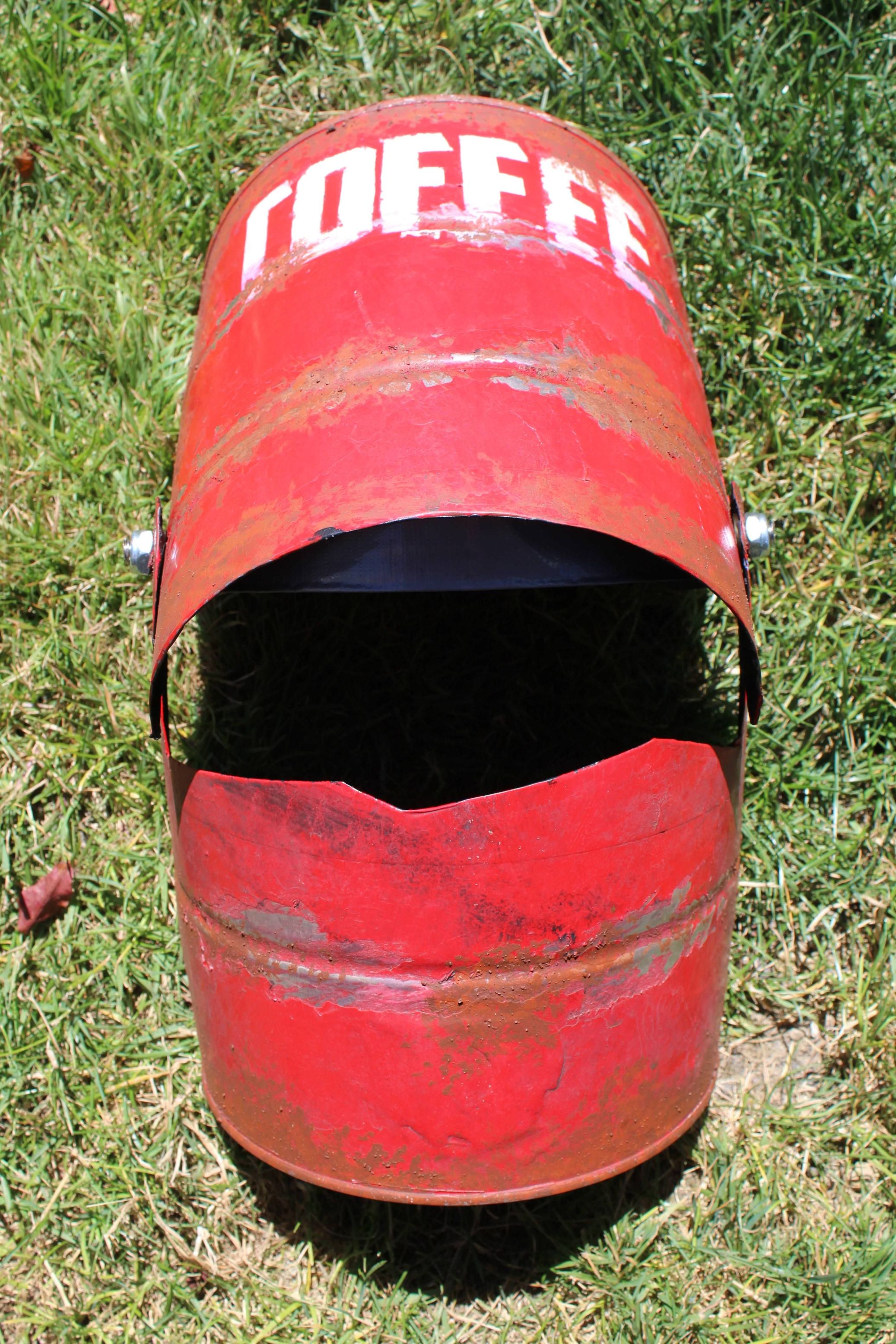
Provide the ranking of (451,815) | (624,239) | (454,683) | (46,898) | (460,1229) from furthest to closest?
(454,683) < (46,898) < (460,1229) < (624,239) < (451,815)

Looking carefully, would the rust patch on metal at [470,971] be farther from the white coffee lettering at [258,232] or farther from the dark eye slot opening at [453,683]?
the white coffee lettering at [258,232]

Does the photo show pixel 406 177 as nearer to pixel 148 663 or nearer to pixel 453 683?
pixel 453 683

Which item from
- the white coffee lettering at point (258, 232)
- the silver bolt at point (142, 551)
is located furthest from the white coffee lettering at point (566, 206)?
the silver bolt at point (142, 551)

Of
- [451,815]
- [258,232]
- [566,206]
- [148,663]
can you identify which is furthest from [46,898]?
[566,206]

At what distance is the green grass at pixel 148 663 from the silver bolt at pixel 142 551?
53cm

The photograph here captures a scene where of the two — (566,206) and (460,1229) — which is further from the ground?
(566,206)

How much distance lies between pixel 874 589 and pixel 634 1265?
1.32m

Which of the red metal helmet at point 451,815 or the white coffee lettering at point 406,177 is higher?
the white coffee lettering at point 406,177

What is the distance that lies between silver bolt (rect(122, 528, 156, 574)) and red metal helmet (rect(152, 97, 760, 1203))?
82 mm

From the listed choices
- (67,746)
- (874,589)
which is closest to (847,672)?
(874,589)

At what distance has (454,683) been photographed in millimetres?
2264

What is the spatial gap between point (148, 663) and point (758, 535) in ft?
3.96

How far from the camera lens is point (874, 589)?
2275 millimetres

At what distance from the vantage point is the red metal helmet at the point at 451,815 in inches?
55.9
